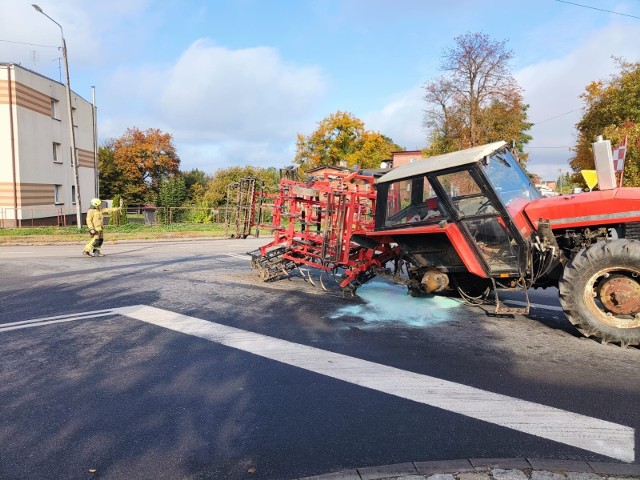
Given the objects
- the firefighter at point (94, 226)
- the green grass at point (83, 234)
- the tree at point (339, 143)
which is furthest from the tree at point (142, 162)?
the firefighter at point (94, 226)

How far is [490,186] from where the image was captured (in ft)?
18.7

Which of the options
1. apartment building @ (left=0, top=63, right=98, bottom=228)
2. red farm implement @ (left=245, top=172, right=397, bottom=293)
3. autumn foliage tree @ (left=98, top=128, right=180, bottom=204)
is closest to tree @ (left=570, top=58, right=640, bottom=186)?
red farm implement @ (left=245, top=172, right=397, bottom=293)

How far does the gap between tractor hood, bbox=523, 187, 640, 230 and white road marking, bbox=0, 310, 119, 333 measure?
5.85 metres

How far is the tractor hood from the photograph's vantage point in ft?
17.0

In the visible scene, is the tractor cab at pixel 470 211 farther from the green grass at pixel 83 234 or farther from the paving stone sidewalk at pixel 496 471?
the green grass at pixel 83 234

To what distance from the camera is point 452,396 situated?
12.7 feet

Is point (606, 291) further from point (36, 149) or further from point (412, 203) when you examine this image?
point (36, 149)

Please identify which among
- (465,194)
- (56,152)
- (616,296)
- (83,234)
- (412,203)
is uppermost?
→ (56,152)

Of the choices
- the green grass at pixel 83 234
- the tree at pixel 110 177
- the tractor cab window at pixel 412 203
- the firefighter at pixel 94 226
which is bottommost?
the green grass at pixel 83 234

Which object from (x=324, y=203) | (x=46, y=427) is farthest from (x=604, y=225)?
(x=46, y=427)

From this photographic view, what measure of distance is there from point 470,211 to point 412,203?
100 cm

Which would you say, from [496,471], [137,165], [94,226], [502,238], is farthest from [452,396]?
[137,165]

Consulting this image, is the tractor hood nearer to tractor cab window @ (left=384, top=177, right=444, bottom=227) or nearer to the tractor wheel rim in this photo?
the tractor wheel rim

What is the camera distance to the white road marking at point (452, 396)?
3.19 m
